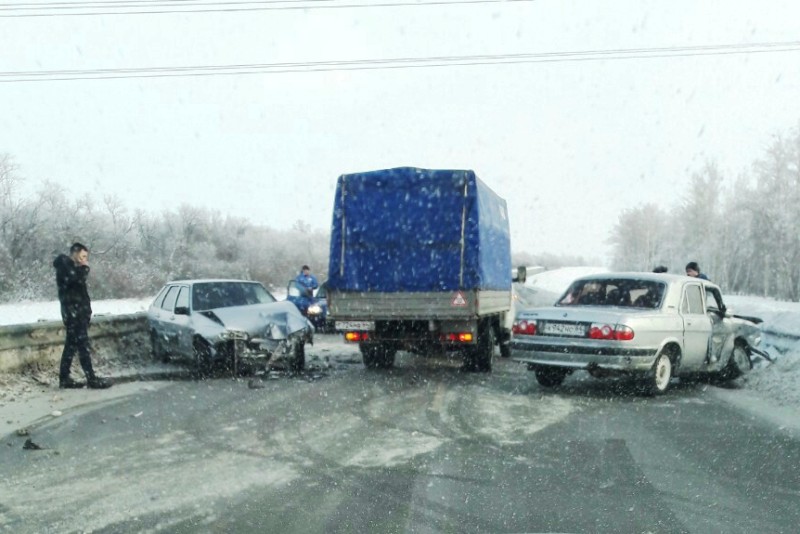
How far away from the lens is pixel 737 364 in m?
11.0

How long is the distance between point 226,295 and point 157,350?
5.29ft

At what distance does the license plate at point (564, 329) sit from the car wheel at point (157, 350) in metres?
6.49

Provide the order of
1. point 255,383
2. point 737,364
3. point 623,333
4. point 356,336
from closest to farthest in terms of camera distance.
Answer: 1. point 623,333
2. point 255,383
3. point 737,364
4. point 356,336

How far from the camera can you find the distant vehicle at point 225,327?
11133 mm

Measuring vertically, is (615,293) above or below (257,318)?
above

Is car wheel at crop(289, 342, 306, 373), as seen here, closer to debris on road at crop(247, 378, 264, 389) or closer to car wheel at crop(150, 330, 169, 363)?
debris on road at crop(247, 378, 264, 389)

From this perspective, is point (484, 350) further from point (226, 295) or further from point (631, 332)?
point (226, 295)

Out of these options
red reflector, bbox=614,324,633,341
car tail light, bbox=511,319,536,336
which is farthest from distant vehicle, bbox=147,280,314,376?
red reflector, bbox=614,324,633,341

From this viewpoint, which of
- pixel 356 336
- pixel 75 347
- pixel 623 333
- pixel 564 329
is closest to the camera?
pixel 623 333

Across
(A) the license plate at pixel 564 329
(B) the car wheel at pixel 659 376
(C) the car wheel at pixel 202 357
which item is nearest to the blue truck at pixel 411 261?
(A) the license plate at pixel 564 329

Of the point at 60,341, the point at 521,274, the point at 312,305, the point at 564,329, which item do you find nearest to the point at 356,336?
the point at 564,329

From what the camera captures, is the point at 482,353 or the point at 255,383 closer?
the point at 255,383

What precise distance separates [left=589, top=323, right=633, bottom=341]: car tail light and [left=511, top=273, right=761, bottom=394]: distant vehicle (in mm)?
12

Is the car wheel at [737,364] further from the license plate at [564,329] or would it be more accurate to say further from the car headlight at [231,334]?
the car headlight at [231,334]
